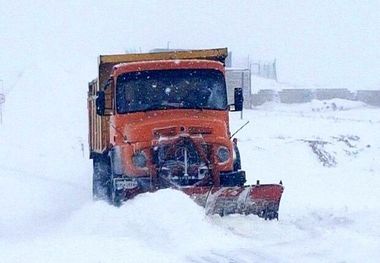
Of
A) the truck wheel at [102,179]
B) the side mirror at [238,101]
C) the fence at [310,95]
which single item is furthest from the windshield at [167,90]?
the fence at [310,95]

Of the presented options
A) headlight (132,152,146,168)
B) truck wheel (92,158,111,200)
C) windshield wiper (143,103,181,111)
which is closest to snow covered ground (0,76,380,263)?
truck wheel (92,158,111,200)

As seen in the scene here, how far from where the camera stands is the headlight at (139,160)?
→ 1169cm

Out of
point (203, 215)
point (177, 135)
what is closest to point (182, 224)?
point (203, 215)

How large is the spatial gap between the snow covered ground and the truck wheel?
1.01ft

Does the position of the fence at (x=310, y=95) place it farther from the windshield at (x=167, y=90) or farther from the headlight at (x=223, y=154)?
the headlight at (x=223, y=154)

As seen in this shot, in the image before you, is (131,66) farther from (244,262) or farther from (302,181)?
(302,181)

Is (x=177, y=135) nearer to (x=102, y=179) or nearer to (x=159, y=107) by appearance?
(x=159, y=107)

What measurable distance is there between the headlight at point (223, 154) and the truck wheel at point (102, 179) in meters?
2.26

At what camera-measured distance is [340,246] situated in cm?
948

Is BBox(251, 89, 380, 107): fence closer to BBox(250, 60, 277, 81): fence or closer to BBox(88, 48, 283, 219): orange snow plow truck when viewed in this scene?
BBox(250, 60, 277, 81): fence

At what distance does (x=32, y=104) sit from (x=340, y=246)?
125 feet

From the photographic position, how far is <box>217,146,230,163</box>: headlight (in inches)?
468

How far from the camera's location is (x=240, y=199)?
11367mm

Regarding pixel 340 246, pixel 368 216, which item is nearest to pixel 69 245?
pixel 340 246
